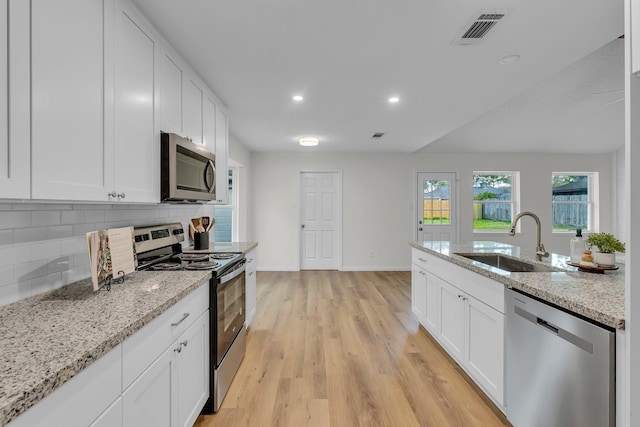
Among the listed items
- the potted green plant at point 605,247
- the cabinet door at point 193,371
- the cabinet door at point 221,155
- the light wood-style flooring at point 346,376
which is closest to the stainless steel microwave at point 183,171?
the cabinet door at point 221,155

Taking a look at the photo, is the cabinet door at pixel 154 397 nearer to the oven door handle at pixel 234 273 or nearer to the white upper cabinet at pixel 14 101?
the oven door handle at pixel 234 273

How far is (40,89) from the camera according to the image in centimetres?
101

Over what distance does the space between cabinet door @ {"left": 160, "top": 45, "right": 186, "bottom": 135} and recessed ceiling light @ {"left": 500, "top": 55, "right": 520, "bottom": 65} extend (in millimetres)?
2269

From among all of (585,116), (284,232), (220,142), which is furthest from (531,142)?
(220,142)

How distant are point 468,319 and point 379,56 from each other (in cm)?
191

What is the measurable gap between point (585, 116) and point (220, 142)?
5.45 meters

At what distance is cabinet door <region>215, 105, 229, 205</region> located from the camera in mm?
3006

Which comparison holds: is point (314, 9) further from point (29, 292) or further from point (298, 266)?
point (298, 266)

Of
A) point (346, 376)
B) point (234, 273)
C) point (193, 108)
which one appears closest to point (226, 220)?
point (193, 108)

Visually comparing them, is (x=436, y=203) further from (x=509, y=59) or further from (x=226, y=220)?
(x=509, y=59)

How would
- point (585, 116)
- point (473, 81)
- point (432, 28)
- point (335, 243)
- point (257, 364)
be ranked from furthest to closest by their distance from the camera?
point (335, 243) → point (585, 116) → point (473, 81) → point (257, 364) → point (432, 28)

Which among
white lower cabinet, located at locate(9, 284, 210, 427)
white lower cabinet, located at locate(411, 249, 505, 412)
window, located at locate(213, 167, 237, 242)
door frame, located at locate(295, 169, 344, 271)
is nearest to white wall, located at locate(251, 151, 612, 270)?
door frame, located at locate(295, 169, 344, 271)

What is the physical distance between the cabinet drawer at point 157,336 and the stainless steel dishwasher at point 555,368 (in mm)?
1655

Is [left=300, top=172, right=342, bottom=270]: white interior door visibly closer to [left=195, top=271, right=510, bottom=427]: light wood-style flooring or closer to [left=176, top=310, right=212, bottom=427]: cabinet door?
[left=195, top=271, right=510, bottom=427]: light wood-style flooring
